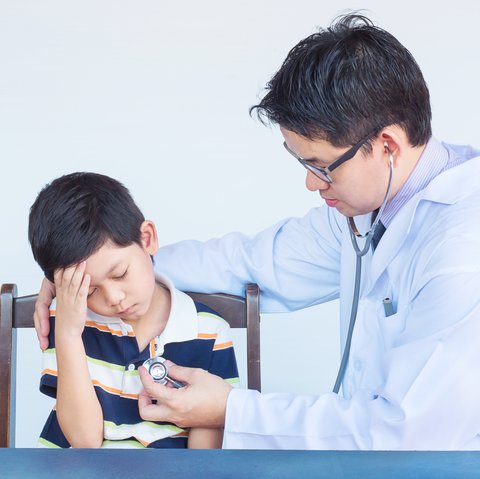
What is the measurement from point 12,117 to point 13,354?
1371mm

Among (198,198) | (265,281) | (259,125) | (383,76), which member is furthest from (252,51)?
(383,76)

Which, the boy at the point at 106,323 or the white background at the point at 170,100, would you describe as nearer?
the boy at the point at 106,323

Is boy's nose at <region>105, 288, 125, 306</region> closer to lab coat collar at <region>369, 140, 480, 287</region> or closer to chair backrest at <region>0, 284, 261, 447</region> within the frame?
chair backrest at <region>0, 284, 261, 447</region>

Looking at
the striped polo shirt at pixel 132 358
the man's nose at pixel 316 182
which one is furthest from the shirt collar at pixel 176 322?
the man's nose at pixel 316 182

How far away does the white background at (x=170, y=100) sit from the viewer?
9.36ft

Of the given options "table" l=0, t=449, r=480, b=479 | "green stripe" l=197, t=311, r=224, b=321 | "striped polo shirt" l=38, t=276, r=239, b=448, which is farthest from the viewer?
"green stripe" l=197, t=311, r=224, b=321

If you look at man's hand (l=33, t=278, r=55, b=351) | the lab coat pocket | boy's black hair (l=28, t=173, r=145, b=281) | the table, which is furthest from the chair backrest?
the table

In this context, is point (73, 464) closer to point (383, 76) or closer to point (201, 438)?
point (201, 438)

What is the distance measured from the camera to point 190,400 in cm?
146

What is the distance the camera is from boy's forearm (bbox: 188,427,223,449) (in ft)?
5.05

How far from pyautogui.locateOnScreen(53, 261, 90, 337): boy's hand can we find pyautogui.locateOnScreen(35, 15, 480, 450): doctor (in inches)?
4.9

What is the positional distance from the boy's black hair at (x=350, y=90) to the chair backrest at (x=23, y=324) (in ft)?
1.24

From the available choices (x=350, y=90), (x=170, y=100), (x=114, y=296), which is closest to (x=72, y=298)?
(x=114, y=296)

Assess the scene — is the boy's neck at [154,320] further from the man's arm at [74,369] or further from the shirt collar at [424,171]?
the shirt collar at [424,171]
